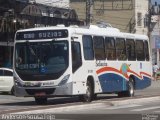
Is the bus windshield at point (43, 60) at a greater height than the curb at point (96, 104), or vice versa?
the bus windshield at point (43, 60)

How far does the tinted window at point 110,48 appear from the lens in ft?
90.1

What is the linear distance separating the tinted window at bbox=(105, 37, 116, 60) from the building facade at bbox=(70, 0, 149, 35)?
Answer: 44.7 metres

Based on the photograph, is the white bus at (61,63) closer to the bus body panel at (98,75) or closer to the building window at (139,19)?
the bus body panel at (98,75)

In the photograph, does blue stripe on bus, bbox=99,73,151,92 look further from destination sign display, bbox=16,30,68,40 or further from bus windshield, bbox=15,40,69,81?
destination sign display, bbox=16,30,68,40

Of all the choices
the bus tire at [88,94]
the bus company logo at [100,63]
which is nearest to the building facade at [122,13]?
the bus company logo at [100,63]

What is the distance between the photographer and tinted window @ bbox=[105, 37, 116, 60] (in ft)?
90.1

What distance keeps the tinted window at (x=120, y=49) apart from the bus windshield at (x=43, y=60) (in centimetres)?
526

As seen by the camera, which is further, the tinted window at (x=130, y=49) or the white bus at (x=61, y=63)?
the tinted window at (x=130, y=49)

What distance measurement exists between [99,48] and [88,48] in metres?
1.28

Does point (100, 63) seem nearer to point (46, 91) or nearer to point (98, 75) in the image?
point (98, 75)

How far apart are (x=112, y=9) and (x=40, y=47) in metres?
53.3

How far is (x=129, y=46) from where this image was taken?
97.8 ft

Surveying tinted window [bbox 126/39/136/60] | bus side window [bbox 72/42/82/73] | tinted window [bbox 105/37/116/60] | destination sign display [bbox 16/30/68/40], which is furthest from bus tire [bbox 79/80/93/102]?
tinted window [bbox 126/39/136/60]

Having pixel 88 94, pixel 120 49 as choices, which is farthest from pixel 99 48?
pixel 88 94
